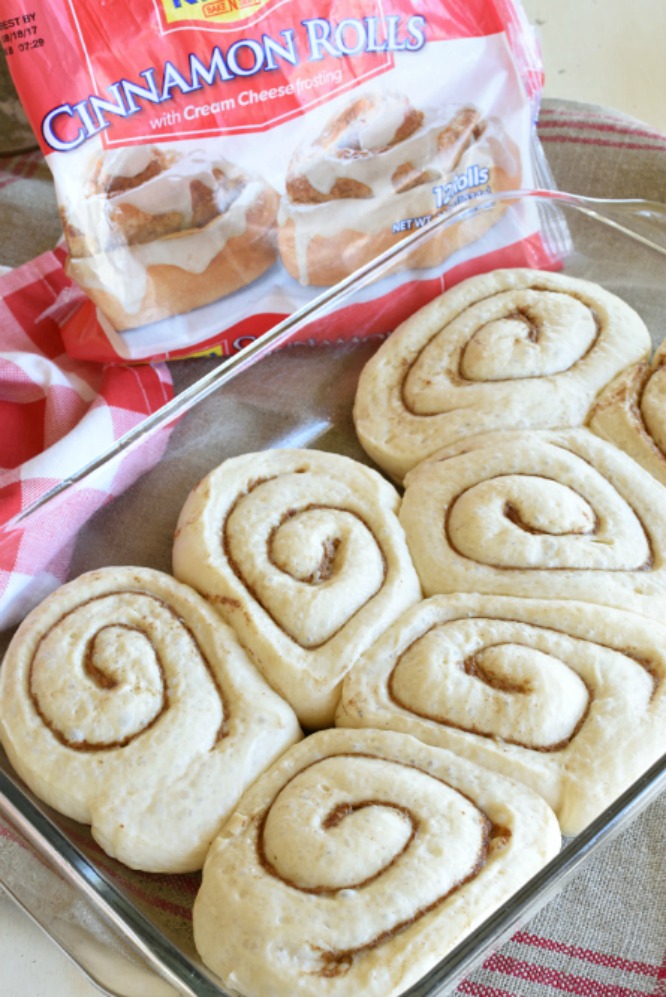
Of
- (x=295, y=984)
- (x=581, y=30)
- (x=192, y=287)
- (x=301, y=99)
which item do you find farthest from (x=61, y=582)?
(x=581, y=30)

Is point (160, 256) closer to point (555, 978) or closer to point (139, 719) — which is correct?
point (139, 719)

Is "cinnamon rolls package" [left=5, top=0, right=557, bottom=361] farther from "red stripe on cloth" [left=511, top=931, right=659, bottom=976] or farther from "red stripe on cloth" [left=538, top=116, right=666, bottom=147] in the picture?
"red stripe on cloth" [left=511, top=931, right=659, bottom=976]

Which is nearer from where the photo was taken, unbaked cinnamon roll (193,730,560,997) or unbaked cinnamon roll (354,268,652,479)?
unbaked cinnamon roll (193,730,560,997)

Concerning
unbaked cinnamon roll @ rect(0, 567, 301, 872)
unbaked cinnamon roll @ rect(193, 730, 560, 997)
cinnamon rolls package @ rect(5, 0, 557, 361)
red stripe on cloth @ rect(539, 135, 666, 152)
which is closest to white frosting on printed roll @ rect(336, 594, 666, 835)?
unbaked cinnamon roll @ rect(193, 730, 560, 997)

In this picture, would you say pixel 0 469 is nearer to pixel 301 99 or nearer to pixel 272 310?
pixel 272 310

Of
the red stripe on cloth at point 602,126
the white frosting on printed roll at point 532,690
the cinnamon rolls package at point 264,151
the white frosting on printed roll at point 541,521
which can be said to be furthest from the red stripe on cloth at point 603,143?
the white frosting on printed roll at point 532,690

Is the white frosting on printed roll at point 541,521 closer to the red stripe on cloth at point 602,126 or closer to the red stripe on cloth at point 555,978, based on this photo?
the red stripe on cloth at point 555,978

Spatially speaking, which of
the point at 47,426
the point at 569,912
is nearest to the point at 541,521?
the point at 569,912
